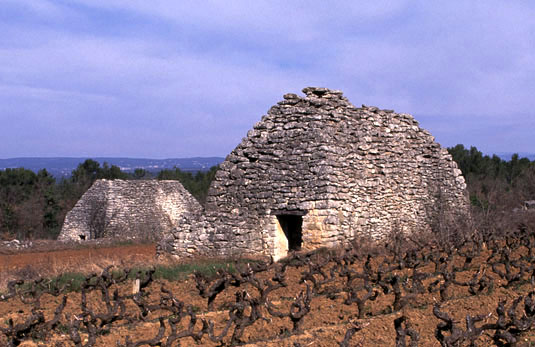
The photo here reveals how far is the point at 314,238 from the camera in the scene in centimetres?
1273

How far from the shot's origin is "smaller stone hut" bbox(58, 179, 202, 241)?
83.6ft

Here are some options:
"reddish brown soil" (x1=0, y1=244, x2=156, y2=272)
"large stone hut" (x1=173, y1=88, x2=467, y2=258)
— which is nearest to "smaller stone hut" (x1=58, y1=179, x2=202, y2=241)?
"reddish brown soil" (x1=0, y1=244, x2=156, y2=272)

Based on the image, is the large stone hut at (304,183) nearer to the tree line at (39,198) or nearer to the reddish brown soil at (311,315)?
the reddish brown soil at (311,315)

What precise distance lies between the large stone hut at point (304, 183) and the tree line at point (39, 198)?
66.7 ft

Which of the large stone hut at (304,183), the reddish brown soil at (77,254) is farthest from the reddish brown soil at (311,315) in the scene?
the reddish brown soil at (77,254)

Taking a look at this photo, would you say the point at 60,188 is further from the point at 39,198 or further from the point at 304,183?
the point at 304,183

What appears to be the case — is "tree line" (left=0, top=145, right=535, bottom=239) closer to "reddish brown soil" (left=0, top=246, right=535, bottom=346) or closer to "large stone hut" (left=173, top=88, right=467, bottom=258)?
"large stone hut" (left=173, top=88, right=467, bottom=258)

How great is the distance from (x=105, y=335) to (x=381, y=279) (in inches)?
179

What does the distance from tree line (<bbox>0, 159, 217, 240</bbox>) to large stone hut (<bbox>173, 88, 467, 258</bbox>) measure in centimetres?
2033

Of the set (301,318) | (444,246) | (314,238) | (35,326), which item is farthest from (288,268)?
(35,326)

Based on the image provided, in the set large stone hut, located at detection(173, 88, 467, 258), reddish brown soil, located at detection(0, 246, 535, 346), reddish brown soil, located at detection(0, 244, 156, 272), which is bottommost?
reddish brown soil, located at detection(0, 244, 156, 272)

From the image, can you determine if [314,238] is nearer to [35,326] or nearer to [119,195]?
[35,326]

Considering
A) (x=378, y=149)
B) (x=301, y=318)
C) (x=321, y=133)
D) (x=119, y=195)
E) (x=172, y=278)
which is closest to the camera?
(x=301, y=318)

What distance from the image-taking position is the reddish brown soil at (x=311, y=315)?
A: 612 cm
